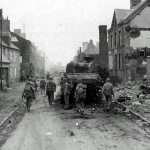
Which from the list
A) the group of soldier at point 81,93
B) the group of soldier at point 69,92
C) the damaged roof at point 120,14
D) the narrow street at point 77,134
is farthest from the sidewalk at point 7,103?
the damaged roof at point 120,14

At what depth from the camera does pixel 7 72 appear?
37438 mm

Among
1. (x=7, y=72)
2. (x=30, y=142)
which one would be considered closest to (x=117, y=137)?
(x=30, y=142)

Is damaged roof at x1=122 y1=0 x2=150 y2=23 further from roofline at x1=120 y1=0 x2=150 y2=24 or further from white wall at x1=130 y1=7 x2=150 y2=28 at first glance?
white wall at x1=130 y1=7 x2=150 y2=28

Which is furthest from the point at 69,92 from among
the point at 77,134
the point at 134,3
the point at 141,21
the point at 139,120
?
the point at 134,3

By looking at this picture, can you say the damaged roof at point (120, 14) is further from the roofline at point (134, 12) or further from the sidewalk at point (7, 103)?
the sidewalk at point (7, 103)

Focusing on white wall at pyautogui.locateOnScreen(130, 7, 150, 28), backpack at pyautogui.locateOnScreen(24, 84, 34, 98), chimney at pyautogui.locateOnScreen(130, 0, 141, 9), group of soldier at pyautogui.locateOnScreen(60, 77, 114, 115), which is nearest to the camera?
group of soldier at pyautogui.locateOnScreen(60, 77, 114, 115)

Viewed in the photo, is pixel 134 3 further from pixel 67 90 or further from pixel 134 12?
pixel 67 90

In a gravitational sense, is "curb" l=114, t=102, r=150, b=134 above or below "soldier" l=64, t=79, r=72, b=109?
below

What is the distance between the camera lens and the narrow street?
895 cm

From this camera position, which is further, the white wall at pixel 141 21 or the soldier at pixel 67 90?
the white wall at pixel 141 21

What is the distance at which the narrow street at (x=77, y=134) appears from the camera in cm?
895

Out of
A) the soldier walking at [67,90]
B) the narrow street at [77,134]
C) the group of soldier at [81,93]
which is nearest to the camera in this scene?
the narrow street at [77,134]

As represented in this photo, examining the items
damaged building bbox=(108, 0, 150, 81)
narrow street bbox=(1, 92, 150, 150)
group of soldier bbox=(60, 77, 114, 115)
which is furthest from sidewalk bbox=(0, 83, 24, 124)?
damaged building bbox=(108, 0, 150, 81)

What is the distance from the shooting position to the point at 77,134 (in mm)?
10430
